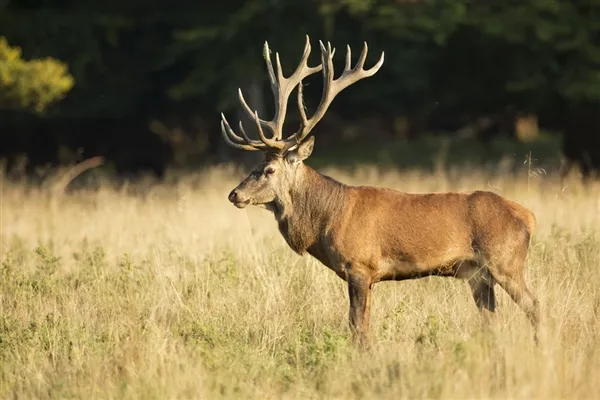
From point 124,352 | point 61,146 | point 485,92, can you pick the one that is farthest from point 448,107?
point 124,352

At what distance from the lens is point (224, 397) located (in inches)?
247

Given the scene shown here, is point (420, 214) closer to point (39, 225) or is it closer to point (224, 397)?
point (224, 397)

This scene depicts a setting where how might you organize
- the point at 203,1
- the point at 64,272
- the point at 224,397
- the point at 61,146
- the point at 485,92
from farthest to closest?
the point at 61,146
the point at 203,1
the point at 485,92
the point at 64,272
the point at 224,397

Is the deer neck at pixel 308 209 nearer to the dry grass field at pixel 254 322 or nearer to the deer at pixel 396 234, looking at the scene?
the deer at pixel 396 234

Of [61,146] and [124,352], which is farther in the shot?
[61,146]

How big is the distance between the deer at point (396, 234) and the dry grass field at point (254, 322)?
0.82ft

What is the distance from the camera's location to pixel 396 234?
783 centimetres

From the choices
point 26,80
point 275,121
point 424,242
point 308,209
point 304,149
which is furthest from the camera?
point 26,80

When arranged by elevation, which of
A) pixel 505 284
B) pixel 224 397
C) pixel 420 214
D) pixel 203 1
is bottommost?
pixel 224 397

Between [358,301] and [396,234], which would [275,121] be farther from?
A: [358,301]

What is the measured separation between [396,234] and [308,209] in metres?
0.74

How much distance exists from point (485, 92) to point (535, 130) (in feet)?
30.4

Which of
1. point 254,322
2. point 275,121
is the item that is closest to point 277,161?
point 275,121

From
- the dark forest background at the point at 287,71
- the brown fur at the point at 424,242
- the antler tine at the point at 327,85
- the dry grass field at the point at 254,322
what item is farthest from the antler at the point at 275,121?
the dark forest background at the point at 287,71
